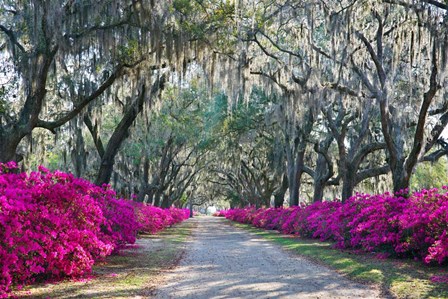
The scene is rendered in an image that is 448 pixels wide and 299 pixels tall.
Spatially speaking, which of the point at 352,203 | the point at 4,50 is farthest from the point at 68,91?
the point at 352,203

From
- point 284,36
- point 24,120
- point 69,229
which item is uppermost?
point 284,36

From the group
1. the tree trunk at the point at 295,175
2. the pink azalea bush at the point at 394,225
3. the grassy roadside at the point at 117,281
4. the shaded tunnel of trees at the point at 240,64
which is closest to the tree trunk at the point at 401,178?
the shaded tunnel of trees at the point at 240,64

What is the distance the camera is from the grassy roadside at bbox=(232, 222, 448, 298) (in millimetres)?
6359

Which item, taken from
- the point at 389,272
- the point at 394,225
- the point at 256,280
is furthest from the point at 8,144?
the point at 394,225

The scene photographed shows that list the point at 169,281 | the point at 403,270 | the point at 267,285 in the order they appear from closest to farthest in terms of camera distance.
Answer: the point at 267,285, the point at 169,281, the point at 403,270

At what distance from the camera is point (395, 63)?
41.0 ft

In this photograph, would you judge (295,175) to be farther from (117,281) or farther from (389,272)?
(117,281)

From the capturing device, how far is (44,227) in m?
6.41

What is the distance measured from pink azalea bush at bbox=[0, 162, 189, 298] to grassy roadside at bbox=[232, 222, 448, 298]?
4339 mm

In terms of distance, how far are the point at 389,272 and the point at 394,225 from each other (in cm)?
244

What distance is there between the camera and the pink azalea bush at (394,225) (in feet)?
28.3

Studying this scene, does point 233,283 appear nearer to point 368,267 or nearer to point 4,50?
point 368,267

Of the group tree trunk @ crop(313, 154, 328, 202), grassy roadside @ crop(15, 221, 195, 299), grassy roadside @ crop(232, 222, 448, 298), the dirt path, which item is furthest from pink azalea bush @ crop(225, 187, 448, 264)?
tree trunk @ crop(313, 154, 328, 202)

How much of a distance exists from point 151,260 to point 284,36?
1003 centimetres
